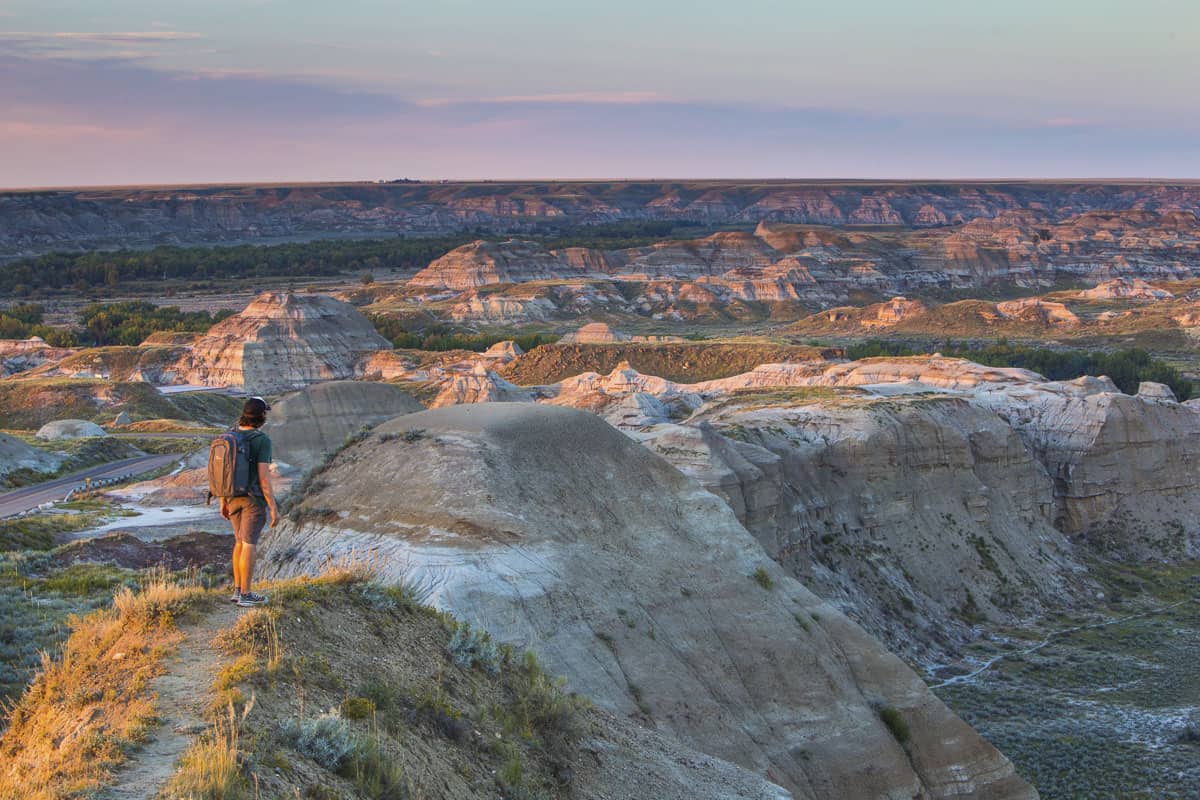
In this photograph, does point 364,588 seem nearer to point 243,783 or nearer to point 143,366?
point 243,783

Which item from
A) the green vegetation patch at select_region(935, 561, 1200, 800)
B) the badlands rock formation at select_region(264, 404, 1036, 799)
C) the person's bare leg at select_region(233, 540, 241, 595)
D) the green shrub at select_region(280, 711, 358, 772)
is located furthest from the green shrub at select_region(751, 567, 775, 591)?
the green shrub at select_region(280, 711, 358, 772)

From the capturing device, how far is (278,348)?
103 meters

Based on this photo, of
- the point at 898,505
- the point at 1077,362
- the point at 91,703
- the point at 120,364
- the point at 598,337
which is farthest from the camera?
the point at 598,337

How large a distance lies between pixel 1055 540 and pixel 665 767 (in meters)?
45.6

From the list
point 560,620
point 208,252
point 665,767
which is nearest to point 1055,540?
point 560,620

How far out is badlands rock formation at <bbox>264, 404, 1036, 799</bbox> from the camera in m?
21.7

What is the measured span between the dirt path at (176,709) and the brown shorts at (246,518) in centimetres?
79

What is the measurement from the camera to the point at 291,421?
2099 inches

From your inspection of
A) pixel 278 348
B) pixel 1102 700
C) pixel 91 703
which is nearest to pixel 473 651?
pixel 91 703

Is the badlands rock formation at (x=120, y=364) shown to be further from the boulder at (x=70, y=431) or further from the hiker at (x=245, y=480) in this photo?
the hiker at (x=245, y=480)

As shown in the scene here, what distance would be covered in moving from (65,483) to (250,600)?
44815 mm

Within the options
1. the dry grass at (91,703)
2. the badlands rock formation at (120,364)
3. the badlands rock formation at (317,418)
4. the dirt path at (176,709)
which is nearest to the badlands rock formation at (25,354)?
the badlands rock formation at (120,364)

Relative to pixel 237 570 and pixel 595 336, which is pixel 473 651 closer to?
pixel 237 570

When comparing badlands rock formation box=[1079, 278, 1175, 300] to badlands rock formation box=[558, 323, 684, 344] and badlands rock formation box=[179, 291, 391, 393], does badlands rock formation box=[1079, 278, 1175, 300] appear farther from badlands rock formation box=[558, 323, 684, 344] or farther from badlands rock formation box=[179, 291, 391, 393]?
badlands rock formation box=[179, 291, 391, 393]
